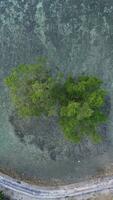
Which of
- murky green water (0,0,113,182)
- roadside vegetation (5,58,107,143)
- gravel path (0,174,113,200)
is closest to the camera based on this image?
roadside vegetation (5,58,107,143)

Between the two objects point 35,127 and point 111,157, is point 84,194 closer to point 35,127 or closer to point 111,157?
point 111,157

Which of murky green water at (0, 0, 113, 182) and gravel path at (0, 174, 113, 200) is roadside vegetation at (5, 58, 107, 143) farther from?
gravel path at (0, 174, 113, 200)

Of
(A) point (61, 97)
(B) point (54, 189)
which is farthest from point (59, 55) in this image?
(B) point (54, 189)

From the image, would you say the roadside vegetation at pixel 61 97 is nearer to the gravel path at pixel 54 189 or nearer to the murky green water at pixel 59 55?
the murky green water at pixel 59 55

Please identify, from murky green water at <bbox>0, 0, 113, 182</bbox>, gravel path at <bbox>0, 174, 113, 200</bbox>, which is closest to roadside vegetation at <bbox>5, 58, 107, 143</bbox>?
murky green water at <bbox>0, 0, 113, 182</bbox>

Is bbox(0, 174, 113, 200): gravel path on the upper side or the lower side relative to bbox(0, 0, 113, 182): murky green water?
lower

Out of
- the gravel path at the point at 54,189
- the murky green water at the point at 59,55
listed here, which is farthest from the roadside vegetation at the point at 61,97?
the gravel path at the point at 54,189

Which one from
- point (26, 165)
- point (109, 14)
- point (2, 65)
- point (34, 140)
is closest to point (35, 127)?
point (34, 140)
